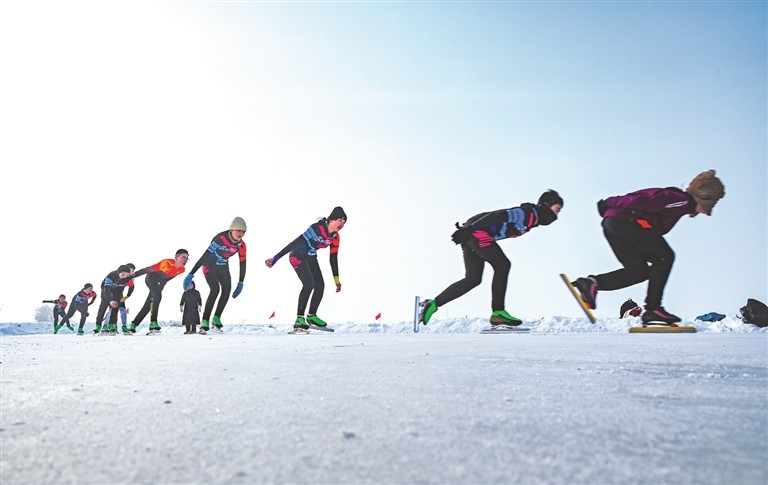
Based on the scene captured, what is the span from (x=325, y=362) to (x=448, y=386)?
114 centimetres

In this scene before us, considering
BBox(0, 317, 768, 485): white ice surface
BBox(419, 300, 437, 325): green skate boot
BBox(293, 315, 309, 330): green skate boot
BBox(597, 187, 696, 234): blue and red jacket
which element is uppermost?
BBox(597, 187, 696, 234): blue and red jacket

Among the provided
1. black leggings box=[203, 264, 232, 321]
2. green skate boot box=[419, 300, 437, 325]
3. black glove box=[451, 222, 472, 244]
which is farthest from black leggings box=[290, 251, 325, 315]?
black glove box=[451, 222, 472, 244]

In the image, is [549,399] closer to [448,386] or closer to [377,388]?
[448,386]

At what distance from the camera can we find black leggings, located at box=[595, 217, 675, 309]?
6.29 metres

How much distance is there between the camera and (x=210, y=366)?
8.55 feet

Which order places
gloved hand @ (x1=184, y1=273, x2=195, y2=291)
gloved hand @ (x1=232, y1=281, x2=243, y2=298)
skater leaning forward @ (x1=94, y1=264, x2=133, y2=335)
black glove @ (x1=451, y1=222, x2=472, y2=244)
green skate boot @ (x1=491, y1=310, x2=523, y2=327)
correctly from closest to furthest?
black glove @ (x1=451, y1=222, x2=472, y2=244) → green skate boot @ (x1=491, y1=310, x2=523, y2=327) → gloved hand @ (x1=184, y1=273, x2=195, y2=291) → gloved hand @ (x1=232, y1=281, x2=243, y2=298) → skater leaning forward @ (x1=94, y1=264, x2=133, y2=335)

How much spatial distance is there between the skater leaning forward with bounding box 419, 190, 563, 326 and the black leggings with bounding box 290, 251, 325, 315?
3.39 metres

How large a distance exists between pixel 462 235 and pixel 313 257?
12.6ft

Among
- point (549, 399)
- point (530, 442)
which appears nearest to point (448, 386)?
point (549, 399)

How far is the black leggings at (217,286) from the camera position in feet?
37.1

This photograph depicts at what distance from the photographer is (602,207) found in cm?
678

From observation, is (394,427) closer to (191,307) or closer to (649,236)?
(649,236)

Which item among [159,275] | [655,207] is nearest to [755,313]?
[655,207]

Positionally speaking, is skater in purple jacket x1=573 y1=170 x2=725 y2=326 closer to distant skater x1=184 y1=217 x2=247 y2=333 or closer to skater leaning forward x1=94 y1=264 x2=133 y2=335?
distant skater x1=184 y1=217 x2=247 y2=333
